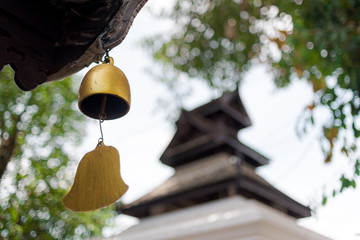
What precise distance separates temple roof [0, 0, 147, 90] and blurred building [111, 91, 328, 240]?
4.79 m

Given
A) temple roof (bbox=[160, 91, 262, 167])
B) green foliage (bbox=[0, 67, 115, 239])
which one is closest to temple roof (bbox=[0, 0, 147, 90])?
green foliage (bbox=[0, 67, 115, 239])

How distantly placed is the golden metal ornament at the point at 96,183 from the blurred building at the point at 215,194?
450 cm

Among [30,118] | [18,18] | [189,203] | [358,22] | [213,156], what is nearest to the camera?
[18,18]

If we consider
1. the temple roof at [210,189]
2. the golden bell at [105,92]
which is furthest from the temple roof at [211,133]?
the golden bell at [105,92]

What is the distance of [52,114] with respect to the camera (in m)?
8.32

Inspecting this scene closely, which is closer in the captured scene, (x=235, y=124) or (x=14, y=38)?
(x=14, y=38)

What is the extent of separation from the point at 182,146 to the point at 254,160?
2218 millimetres

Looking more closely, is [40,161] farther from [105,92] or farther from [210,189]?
[105,92]

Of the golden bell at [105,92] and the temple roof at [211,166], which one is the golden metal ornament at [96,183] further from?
the temple roof at [211,166]

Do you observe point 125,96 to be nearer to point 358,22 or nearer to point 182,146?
point 358,22

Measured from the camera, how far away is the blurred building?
6000mm

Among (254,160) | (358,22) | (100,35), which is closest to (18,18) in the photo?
(100,35)

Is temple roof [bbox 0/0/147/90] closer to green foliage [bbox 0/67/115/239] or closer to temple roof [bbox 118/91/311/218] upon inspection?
green foliage [bbox 0/67/115/239]

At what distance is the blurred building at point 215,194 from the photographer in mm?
6000
